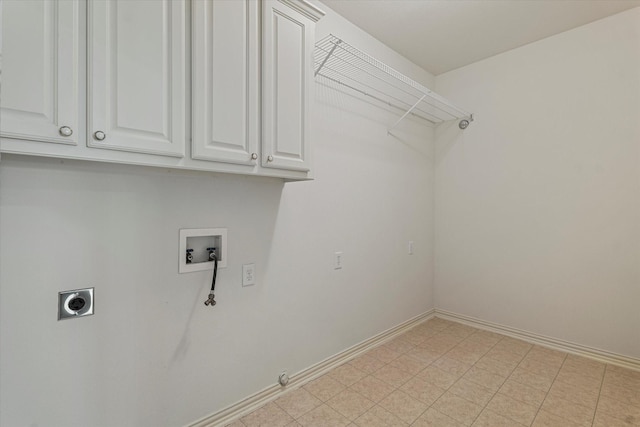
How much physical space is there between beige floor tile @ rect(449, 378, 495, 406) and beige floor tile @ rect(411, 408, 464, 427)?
0.82ft

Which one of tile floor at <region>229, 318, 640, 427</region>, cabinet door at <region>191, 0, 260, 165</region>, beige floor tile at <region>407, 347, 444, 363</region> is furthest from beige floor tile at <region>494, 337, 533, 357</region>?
cabinet door at <region>191, 0, 260, 165</region>

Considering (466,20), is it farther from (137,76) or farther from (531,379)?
(531,379)

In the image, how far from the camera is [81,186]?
1226mm

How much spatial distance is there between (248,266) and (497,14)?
255 centimetres

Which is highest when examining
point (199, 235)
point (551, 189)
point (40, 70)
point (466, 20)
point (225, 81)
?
point (466, 20)

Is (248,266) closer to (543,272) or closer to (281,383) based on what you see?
(281,383)

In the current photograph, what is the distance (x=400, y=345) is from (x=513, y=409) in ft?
3.04

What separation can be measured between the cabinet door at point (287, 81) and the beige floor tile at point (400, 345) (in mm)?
1769

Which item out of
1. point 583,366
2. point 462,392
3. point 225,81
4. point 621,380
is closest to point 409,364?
point 462,392

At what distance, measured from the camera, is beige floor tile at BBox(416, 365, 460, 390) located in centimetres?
201

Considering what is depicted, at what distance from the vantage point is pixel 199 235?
154 cm

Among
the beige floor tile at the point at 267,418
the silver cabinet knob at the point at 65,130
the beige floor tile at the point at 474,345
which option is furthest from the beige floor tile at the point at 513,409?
the silver cabinet knob at the point at 65,130

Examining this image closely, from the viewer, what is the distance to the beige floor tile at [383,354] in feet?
7.64

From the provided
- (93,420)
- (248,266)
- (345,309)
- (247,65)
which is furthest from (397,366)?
(247,65)
